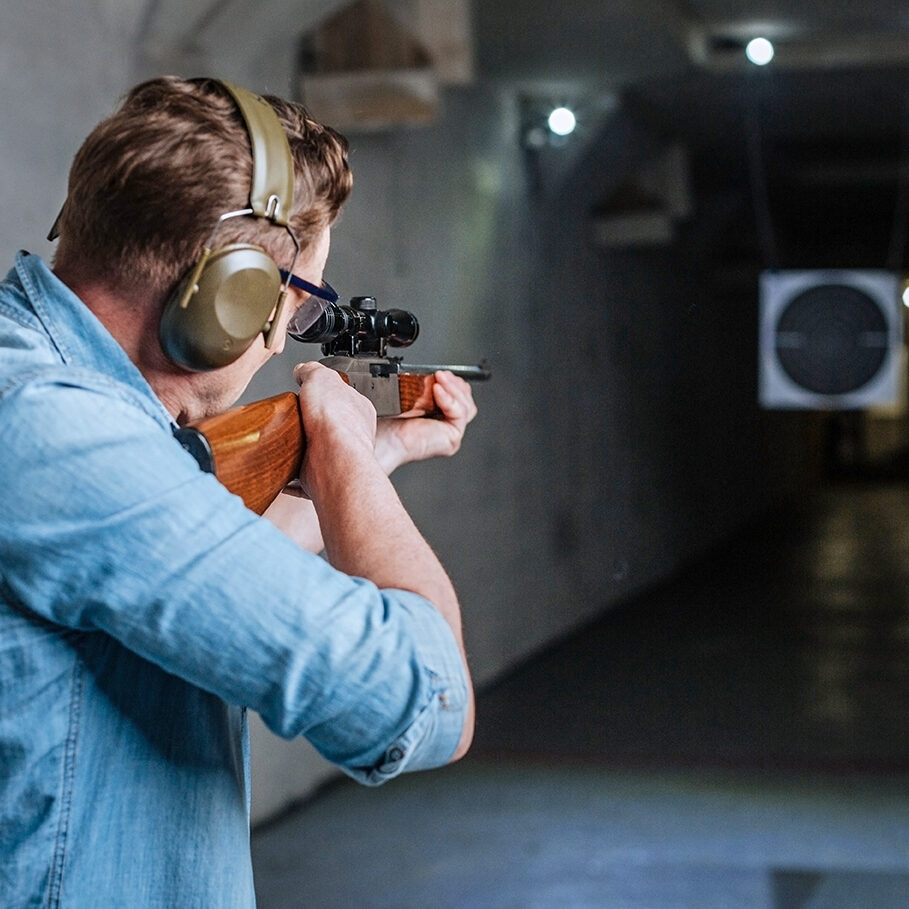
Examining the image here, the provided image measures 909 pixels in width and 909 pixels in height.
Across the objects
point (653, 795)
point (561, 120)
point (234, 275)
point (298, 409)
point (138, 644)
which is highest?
point (561, 120)

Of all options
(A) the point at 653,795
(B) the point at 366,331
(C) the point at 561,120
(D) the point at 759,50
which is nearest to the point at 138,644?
(B) the point at 366,331

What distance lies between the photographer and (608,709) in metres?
4.54

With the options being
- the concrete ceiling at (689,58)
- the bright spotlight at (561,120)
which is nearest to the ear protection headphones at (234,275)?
the concrete ceiling at (689,58)

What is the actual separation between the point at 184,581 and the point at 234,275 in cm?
23

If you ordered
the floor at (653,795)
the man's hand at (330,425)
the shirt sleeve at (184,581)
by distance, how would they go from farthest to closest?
the floor at (653,795), the man's hand at (330,425), the shirt sleeve at (184,581)

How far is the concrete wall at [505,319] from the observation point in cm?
258

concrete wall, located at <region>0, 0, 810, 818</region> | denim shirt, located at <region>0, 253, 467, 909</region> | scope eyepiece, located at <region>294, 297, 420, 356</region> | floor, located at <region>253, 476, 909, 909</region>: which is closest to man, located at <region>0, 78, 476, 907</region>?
denim shirt, located at <region>0, 253, 467, 909</region>

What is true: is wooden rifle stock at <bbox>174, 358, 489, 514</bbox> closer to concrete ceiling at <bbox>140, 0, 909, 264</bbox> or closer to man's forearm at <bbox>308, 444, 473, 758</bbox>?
man's forearm at <bbox>308, 444, 473, 758</bbox>

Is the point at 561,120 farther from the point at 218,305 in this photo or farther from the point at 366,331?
the point at 218,305

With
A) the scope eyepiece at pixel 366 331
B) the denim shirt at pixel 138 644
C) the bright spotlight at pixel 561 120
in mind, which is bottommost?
the denim shirt at pixel 138 644

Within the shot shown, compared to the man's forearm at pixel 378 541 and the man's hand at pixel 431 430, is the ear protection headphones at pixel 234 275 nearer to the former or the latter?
the man's forearm at pixel 378 541

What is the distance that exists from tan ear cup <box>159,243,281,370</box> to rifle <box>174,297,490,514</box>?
5cm

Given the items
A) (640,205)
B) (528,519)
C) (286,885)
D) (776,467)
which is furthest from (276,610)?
(776,467)

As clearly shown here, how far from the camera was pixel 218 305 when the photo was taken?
81 centimetres
